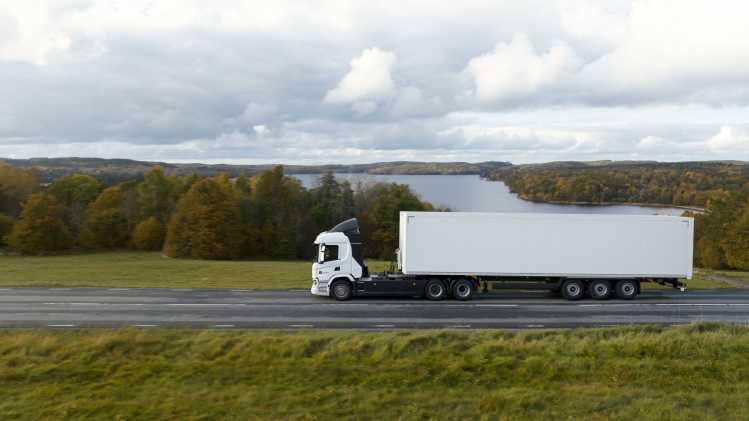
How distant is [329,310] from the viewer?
20094 mm

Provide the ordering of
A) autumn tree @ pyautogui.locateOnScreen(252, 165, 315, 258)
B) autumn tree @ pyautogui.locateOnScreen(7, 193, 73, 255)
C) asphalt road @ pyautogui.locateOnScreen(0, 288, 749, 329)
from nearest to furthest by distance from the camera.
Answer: asphalt road @ pyautogui.locateOnScreen(0, 288, 749, 329) < autumn tree @ pyautogui.locateOnScreen(7, 193, 73, 255) < autumn tree @ pyautogui.locateOnScreen(252, 165, 315, 258)

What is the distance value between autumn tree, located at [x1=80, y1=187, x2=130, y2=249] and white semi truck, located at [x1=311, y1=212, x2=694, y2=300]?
51106 mm

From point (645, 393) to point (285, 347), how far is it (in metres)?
8.06

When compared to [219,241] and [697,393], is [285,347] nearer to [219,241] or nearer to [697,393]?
[697,393]

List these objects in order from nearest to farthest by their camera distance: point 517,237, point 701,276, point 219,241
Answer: point 517,237
point 701,276
point 219,241

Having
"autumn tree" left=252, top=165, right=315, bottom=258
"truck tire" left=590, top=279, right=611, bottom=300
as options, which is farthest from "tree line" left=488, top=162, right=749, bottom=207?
"truck tire" left=590, top=279, right=611, bottom=300

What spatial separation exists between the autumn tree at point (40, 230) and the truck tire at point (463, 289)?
52.1m

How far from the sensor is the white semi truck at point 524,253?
21.7 m

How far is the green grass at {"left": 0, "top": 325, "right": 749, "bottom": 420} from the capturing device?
10.3m

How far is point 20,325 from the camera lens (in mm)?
17422

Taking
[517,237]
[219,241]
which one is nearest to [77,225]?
[219,241]

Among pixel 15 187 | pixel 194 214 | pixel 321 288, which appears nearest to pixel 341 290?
pixel 321 288

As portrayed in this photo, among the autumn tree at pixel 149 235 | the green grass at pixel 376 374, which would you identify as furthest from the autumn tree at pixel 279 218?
the green grass at pixel 376 374

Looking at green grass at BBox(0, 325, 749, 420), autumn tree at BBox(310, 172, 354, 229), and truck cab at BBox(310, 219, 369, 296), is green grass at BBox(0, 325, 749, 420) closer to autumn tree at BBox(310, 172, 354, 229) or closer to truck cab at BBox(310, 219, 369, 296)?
truck cab at BBox(310, 219, 369, 296)
